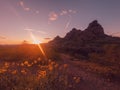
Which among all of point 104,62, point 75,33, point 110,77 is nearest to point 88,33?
point 75,33

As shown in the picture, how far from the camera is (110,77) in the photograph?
1098cm

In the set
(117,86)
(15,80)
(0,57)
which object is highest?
(0,57)

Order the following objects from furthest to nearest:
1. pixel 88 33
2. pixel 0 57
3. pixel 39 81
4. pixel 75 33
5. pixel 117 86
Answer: pixel 75 33, pixel 88 33, pixel 0 57, pixel 117 86, pixel 39 81

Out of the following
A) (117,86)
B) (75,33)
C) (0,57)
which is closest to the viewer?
(117,86)

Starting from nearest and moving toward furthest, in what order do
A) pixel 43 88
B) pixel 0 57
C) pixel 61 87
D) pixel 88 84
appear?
pixel 43 88
pixel 61 87
pixel 88 84
pixel 0 57

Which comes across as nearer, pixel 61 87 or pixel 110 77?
pixel 61 87

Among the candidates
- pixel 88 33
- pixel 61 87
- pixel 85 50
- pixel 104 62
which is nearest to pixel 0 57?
pixel 104 62

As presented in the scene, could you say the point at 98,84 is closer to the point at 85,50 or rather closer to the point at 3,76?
the point at 3,76

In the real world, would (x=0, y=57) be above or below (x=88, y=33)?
below

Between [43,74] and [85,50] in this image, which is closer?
[43,74]

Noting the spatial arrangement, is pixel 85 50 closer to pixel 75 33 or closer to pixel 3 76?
pixel 3 76

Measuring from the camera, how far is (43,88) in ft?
20.6

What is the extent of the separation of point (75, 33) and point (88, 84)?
50.7 meters

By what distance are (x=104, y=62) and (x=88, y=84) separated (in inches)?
385
